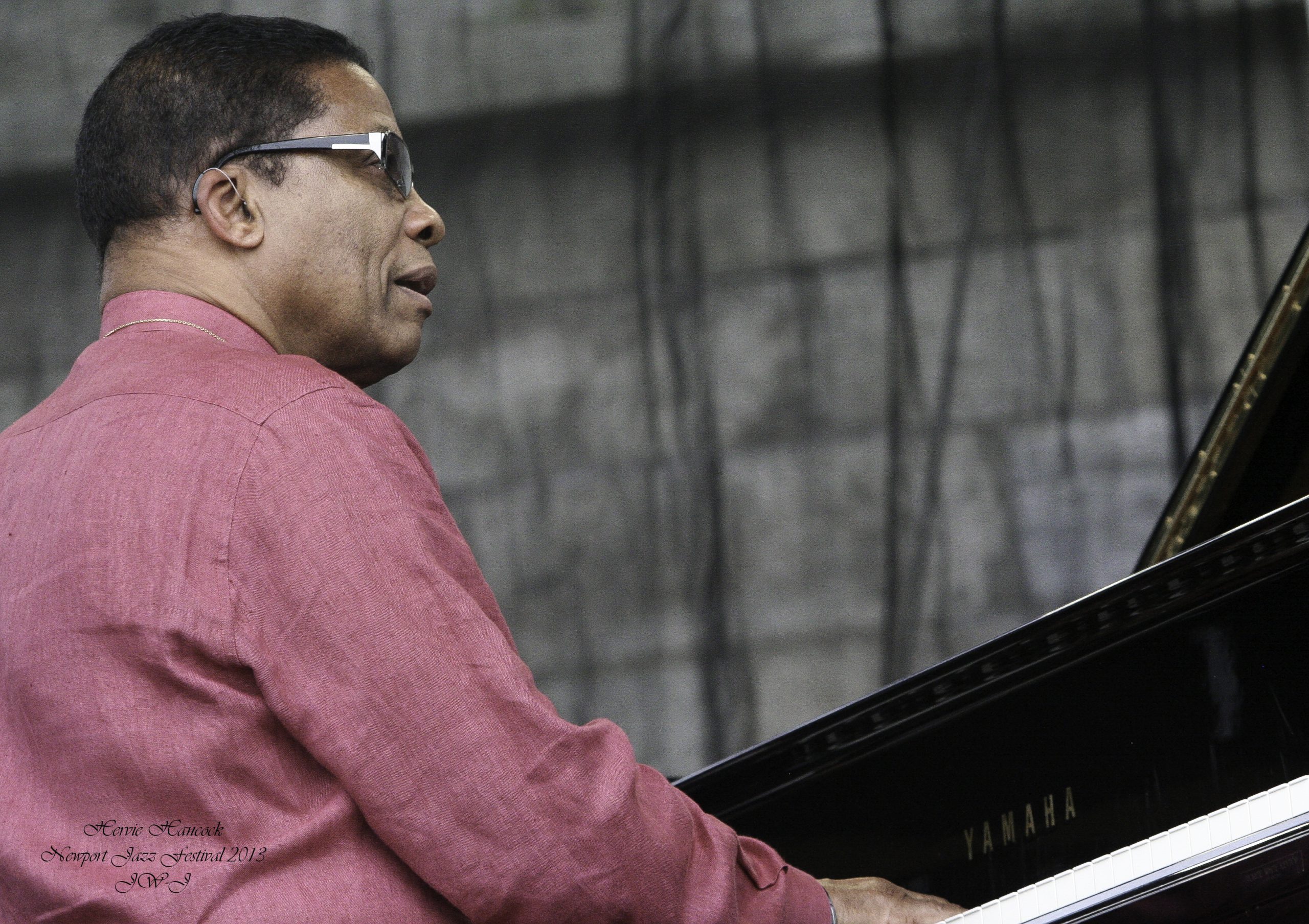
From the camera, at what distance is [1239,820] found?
805mm

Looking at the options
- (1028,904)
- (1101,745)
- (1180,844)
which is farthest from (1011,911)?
(1101,745)

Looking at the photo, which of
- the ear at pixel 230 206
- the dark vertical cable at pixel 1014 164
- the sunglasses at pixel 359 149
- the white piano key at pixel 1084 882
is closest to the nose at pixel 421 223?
the sunglasses at pixel 359 149

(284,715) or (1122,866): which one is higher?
(284,715)

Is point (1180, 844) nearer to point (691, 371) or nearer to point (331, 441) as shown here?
point (331, 441)

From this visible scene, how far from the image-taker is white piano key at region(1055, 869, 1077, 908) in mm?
844

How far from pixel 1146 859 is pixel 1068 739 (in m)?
0.34

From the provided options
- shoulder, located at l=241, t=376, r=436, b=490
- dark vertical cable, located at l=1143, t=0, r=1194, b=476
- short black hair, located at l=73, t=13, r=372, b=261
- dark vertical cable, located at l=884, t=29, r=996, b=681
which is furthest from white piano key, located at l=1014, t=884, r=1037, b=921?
dark vertical cable, located at l=1143, t=0, r=1194, b=476

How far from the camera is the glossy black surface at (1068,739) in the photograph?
3.46 feet

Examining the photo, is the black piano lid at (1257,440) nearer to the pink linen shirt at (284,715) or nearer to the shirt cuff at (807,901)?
the shirt cuff at (807,901)

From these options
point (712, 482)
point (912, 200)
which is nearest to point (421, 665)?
point (712, 482)

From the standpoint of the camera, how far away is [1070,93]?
11.5ft

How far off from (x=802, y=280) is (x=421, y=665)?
2940 mm

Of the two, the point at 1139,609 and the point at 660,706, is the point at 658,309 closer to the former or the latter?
the point at 660,706

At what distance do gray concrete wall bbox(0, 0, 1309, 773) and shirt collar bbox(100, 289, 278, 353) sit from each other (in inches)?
103
